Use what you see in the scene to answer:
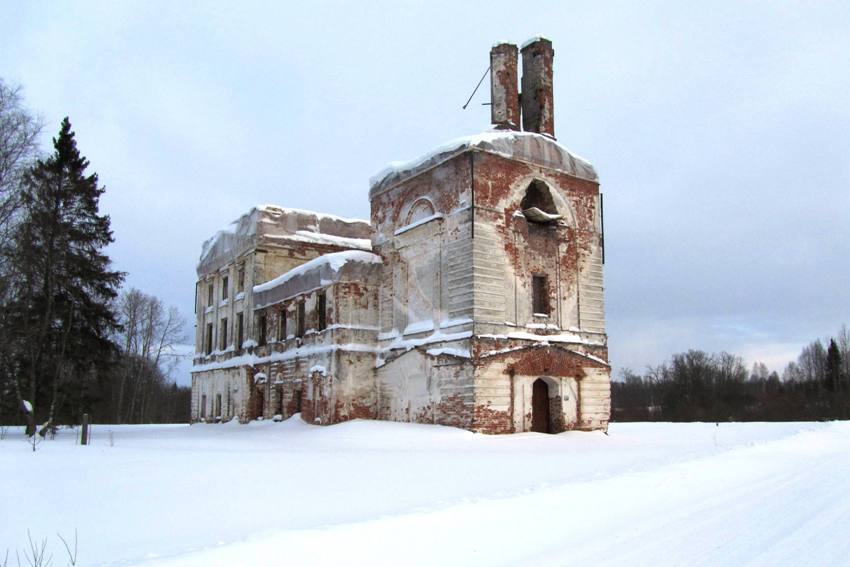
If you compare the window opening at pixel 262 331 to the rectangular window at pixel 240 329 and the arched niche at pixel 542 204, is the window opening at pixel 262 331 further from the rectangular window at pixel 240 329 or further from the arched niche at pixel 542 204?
the arched niche at pixel 542 204

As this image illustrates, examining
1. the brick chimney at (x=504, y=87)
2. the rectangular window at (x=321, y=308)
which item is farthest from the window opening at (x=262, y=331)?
the brick chimney at (x=504, y=87)

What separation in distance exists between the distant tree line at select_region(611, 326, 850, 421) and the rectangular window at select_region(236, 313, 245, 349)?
104 feet

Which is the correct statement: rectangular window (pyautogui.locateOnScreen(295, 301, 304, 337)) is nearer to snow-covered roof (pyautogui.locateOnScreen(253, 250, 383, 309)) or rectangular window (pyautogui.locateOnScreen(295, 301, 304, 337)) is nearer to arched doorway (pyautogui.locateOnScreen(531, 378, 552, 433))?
snow-covered roof (pyautogui.locateOnScreen(253, 250, 383, 309))

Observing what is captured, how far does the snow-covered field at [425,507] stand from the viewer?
6.26 metres

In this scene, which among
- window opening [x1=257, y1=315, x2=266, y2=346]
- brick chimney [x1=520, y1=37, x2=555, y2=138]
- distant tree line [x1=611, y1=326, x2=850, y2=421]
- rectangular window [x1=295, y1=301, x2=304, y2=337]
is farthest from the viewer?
distant tree line [x1=611, y1=326, x2=850, y2=421]

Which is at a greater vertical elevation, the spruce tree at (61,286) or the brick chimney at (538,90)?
the brick chimney at (538,90)

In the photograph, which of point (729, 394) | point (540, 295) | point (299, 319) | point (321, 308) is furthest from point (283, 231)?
point (729, 394)

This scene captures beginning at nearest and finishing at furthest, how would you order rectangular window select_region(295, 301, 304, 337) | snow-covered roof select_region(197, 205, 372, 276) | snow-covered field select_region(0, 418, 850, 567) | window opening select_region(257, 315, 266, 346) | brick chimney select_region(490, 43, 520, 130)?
1. snow-covered field select_region(0, 418, 850, 567)
2. brick chimney select_region(490, 43, 520, 130)
3. rectangular window select_region(295, 301, 304, 337)
4. window opening select_region(257, 315, 266, 346)
5. snow-covered roof select_region(197, 205, 372, 276)

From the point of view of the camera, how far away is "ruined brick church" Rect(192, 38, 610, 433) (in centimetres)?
1977

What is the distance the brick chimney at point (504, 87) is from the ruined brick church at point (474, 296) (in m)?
0.05

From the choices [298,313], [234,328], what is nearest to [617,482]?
[298,313]

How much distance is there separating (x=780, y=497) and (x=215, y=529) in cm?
713

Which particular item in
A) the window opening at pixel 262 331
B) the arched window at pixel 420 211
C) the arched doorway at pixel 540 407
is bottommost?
the arched doorway at pixel 540 407

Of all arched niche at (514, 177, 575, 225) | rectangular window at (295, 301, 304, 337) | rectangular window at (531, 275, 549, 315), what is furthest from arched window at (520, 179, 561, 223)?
rectangular window at (295, 301, 304, 337)
